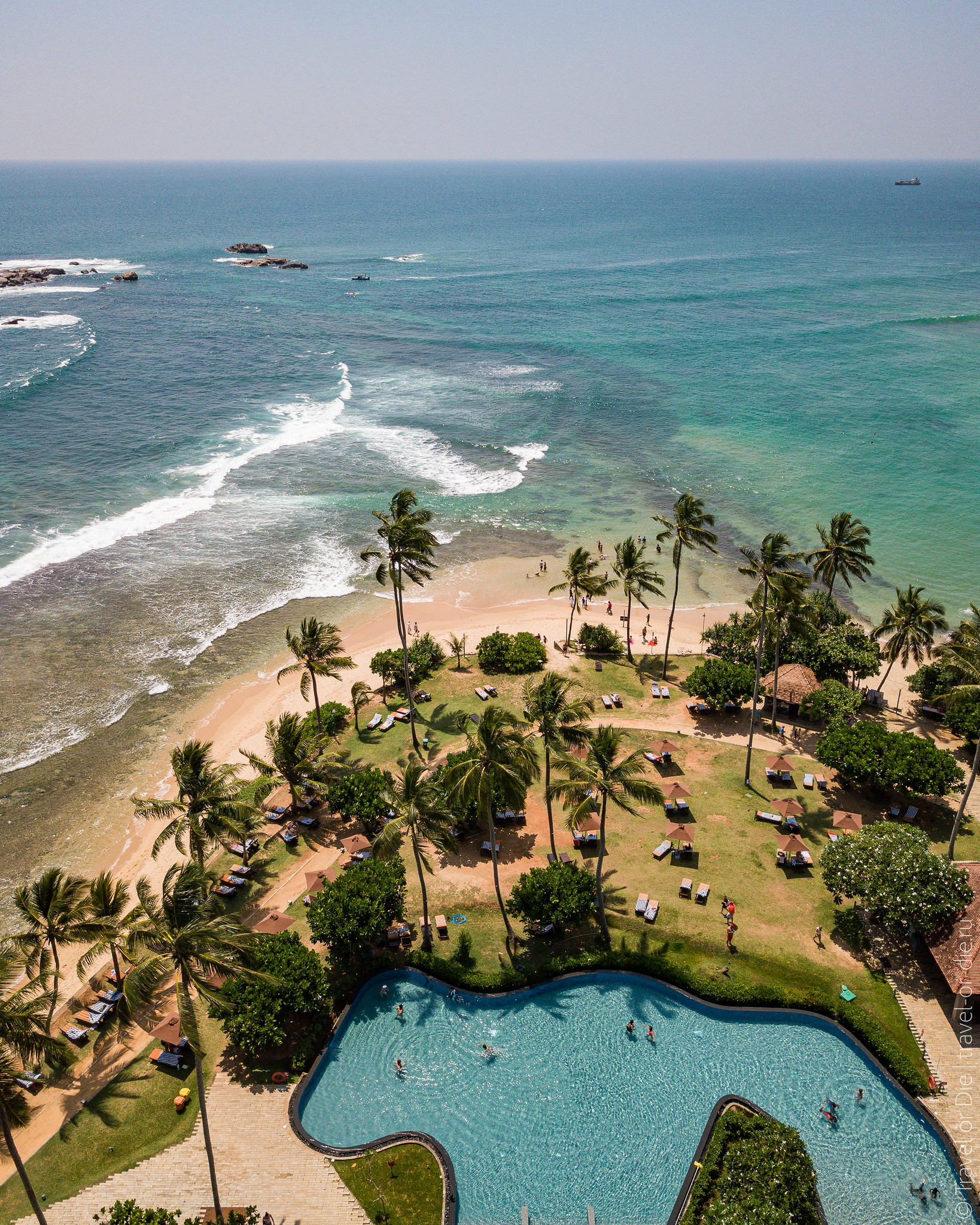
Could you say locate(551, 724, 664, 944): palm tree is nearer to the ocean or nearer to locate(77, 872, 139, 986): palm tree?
locate(77, 872, 139, 986): palm tree

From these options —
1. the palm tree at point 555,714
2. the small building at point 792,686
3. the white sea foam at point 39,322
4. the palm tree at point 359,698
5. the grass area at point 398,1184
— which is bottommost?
the grass area at point 398,1184

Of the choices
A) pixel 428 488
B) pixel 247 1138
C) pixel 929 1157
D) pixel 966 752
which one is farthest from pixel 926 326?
pixel 247 1138

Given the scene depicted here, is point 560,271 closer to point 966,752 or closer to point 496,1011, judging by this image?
point 966,752

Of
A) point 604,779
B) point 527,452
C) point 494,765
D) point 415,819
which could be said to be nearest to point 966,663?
point 604,779

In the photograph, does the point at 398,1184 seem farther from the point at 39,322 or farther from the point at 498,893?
the point at 39,322

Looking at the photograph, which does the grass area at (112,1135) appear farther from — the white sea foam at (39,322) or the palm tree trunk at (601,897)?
the white sea foam at (39,322)

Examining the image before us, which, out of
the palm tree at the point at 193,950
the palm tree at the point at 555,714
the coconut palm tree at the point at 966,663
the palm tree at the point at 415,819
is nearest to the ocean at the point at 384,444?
the palm tree at the point at 193,950
